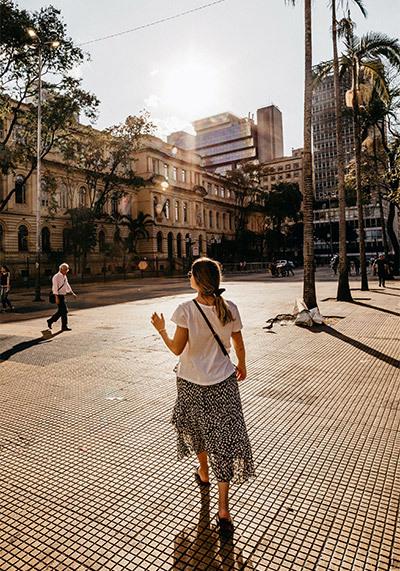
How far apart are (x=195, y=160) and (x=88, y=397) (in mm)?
64682

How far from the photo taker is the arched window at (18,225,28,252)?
38.5 m

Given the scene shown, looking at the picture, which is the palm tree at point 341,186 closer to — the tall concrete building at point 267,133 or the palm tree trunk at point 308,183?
the palm tree trunk at point 308,183

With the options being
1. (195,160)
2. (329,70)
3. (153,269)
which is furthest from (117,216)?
(329,70)

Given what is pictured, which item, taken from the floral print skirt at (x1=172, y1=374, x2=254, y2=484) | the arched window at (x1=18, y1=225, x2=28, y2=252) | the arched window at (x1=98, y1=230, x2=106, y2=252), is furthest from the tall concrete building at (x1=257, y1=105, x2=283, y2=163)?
the floral print skirt at (x1=172, y1=374, x2=254, y2=484)

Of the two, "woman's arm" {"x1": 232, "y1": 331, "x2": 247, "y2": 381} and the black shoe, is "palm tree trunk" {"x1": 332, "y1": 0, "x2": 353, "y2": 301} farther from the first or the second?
the black shoe

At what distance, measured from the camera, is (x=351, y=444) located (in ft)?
12.6

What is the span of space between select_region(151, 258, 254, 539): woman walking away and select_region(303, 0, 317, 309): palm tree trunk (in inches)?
375

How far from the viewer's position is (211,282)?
271cm

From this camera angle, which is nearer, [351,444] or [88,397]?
[351,444]

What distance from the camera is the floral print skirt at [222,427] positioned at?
106 inches

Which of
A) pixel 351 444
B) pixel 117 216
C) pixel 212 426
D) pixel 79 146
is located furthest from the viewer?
pixel 117 216

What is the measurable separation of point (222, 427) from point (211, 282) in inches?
38.6

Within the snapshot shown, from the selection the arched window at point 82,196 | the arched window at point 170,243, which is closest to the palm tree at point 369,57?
the arched window at point 82,196

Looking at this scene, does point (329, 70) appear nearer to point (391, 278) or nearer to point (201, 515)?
point (391, 278)
